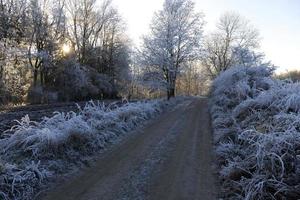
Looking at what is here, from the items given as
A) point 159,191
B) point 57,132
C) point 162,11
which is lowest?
point 159,191

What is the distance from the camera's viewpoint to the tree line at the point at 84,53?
115 feet

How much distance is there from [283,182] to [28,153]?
6329 millimetres

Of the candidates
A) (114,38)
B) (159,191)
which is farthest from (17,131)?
(114,38)

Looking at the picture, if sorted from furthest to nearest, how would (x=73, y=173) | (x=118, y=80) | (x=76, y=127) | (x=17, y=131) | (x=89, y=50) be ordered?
(x=118, y=80) < (x=89, y=50) < (x=76, y=127) < (x=17, y=131) < (x=73, y=173)

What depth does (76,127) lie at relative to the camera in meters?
11.6

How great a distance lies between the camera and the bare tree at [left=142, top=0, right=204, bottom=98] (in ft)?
115

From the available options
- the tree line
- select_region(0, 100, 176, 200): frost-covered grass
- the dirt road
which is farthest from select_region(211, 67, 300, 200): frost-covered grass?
the tree line

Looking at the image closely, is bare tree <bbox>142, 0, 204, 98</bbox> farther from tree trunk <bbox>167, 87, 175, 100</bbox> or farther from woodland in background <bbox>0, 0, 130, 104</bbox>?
woodland in background <bbox>0, 0, 130, 104</bbox>

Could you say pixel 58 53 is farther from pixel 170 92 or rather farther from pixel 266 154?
pixel 266 154

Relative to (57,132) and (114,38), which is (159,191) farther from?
(114,38)

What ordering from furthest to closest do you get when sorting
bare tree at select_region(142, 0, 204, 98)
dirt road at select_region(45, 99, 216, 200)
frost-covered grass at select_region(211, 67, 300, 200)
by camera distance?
bare tree at select_region(142, 0, 204, 98)
dirt road at select_region(45, 99, 216, 200)
frost-covered grass at select_region(211, 67, 300, 200)

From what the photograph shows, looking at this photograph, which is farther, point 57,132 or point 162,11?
point 162,11

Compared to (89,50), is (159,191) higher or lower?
lower

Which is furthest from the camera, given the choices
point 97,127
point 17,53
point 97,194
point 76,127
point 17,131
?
point 17,53
